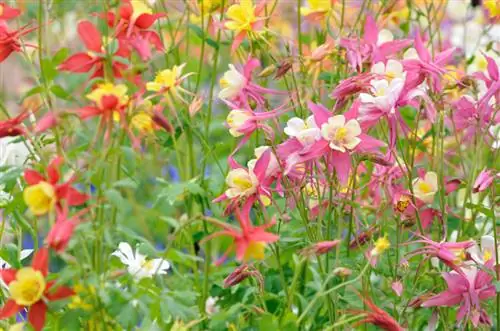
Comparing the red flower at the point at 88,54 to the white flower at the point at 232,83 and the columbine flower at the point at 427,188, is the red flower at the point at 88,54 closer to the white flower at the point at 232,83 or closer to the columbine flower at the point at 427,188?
the white flower at the point at 232,83

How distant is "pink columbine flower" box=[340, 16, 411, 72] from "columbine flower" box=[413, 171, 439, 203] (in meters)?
0.22

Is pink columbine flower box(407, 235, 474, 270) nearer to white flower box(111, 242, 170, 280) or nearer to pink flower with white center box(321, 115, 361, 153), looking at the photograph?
pink flower with white center box(321, 115, 361, 153)

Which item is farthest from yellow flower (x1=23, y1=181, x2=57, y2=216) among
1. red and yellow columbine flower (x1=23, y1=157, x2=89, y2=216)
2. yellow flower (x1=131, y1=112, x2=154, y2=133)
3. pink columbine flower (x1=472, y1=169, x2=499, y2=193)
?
pink columbine flower (x1=472, y1=169, x2=499, y2=193)

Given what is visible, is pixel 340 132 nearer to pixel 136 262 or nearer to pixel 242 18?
pixel 242 18

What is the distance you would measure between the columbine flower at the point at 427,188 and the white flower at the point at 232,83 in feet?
1.16

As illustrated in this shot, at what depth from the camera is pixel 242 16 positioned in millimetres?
1913

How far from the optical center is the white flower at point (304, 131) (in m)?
1.61

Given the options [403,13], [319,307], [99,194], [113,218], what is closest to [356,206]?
[319,307]

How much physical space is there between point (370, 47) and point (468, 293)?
0.42m

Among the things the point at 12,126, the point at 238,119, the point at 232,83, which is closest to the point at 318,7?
the point at 232,83

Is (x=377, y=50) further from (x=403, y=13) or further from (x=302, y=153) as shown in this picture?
(x=403, y=13)

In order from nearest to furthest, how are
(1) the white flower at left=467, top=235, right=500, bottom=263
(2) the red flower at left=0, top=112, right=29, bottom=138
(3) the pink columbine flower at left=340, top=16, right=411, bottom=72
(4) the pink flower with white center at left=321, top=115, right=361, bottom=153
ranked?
(2) the red flower at left=0, top=112, right=29, bottom=138 < (4) the pink flower with white center at left=321, top=115, right=361, bottom=153 < (3) the pink columbine flower at left=340, top=16, right=411, bottom=72 < (1) the white flower at left=467, top=235, right=500, bottom=263

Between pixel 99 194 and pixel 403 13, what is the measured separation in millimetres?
1242

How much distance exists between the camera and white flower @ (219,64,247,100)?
1831 millimetres
